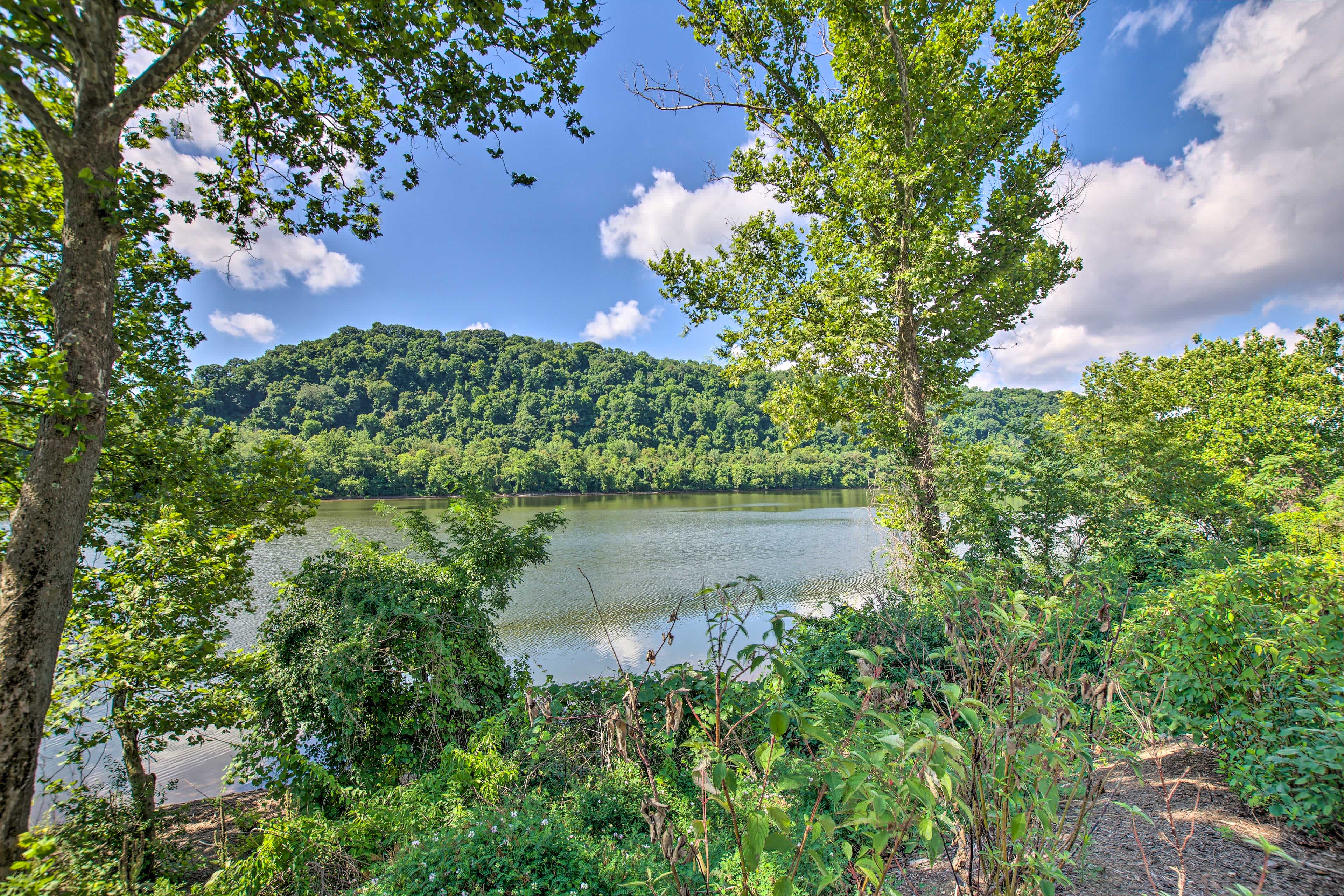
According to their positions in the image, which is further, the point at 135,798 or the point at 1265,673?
the point at 135,798

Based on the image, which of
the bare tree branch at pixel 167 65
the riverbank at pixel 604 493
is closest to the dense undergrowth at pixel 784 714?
the bare tree branch at pixel 167 65

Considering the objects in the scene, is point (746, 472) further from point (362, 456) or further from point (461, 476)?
point (461, 476)

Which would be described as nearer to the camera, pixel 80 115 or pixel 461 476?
pixel 80 115

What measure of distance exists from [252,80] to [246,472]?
14.5 ft

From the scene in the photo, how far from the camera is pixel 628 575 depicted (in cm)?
1812

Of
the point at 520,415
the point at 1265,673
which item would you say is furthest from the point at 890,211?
the point at 520,415

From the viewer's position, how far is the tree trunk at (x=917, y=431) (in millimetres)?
8508

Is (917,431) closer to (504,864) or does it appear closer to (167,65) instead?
(504,864)

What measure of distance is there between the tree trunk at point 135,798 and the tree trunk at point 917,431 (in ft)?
30.6

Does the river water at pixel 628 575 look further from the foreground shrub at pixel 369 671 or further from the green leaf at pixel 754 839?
the foreground shrub at pixel 369 671

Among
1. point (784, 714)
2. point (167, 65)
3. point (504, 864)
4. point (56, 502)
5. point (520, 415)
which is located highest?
point (520, 415)

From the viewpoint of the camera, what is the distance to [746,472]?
68562 millimetres

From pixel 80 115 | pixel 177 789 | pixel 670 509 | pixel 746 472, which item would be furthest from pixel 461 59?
pixel 746 472

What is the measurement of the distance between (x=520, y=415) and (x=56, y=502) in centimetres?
8382
